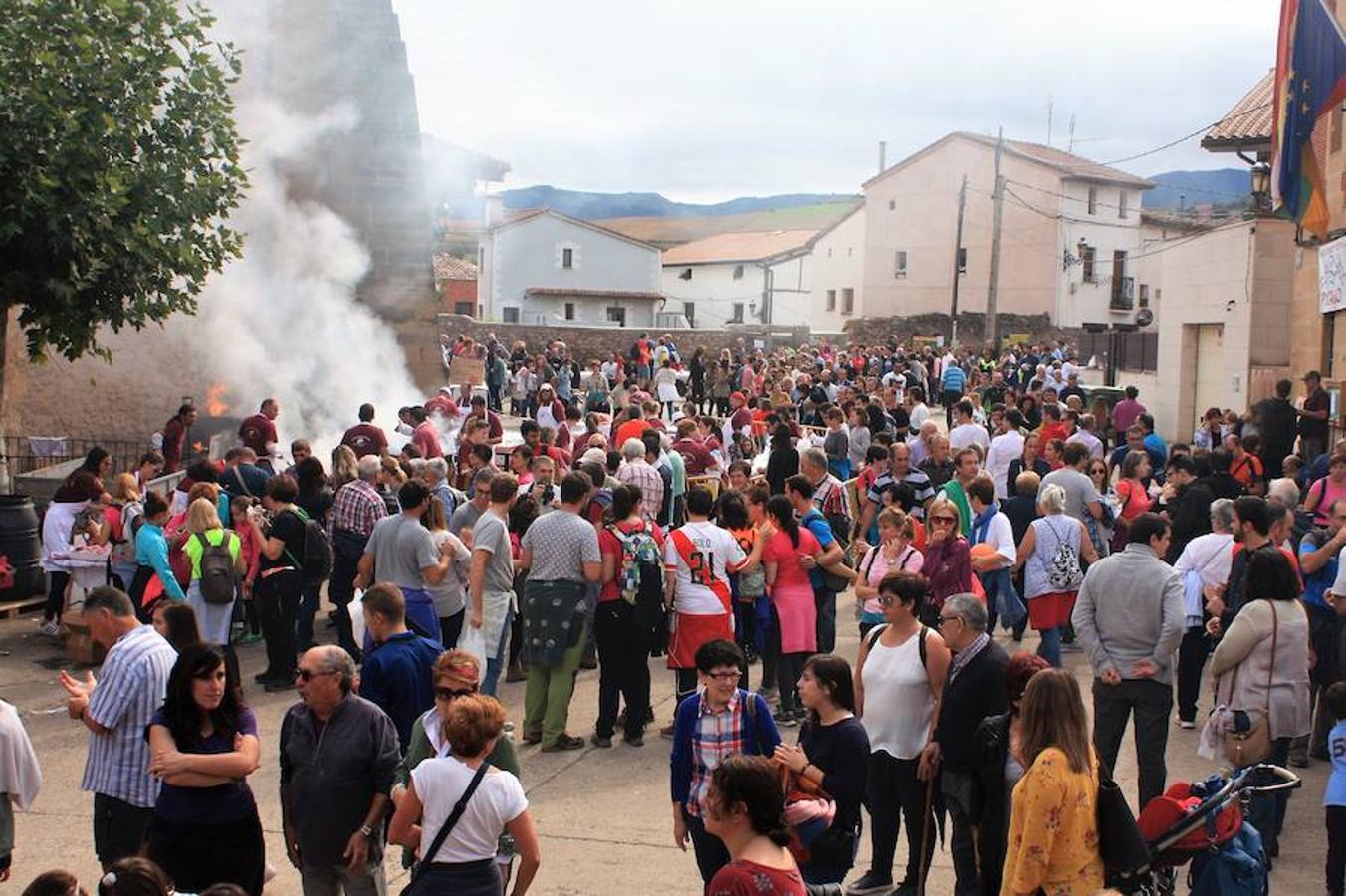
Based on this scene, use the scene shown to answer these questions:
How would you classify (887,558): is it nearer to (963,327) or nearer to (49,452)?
(49,452)

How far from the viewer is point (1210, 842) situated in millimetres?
5375

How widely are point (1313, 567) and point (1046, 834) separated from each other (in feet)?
14.9

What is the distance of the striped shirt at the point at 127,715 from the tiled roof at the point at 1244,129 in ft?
66.9

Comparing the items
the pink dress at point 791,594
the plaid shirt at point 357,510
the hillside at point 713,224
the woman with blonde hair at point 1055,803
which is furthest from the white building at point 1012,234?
the woman with blonde hair at point 1055,803

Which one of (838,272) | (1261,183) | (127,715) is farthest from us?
(838,272)

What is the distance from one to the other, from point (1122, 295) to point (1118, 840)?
59.2 metres

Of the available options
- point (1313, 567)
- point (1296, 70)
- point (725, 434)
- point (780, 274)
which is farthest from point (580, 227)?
point (1313, 567)

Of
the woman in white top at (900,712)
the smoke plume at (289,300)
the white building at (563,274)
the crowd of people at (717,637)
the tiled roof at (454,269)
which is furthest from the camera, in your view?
the tiled roof at (454,269)

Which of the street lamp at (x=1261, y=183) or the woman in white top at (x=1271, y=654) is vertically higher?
the street lamp at (x=1261, y=183)

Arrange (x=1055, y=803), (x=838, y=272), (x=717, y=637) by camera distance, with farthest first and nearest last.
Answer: (x=838, y=272), (x=717, y=637), (x=1055, y=803)

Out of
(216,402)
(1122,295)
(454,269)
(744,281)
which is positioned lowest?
(216,402)

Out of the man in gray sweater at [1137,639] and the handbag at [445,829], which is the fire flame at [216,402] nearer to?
the man in gray sweater at [1137,639]

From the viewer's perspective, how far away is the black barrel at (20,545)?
42.2 feet

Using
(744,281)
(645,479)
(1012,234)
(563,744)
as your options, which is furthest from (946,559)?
(744,281)
